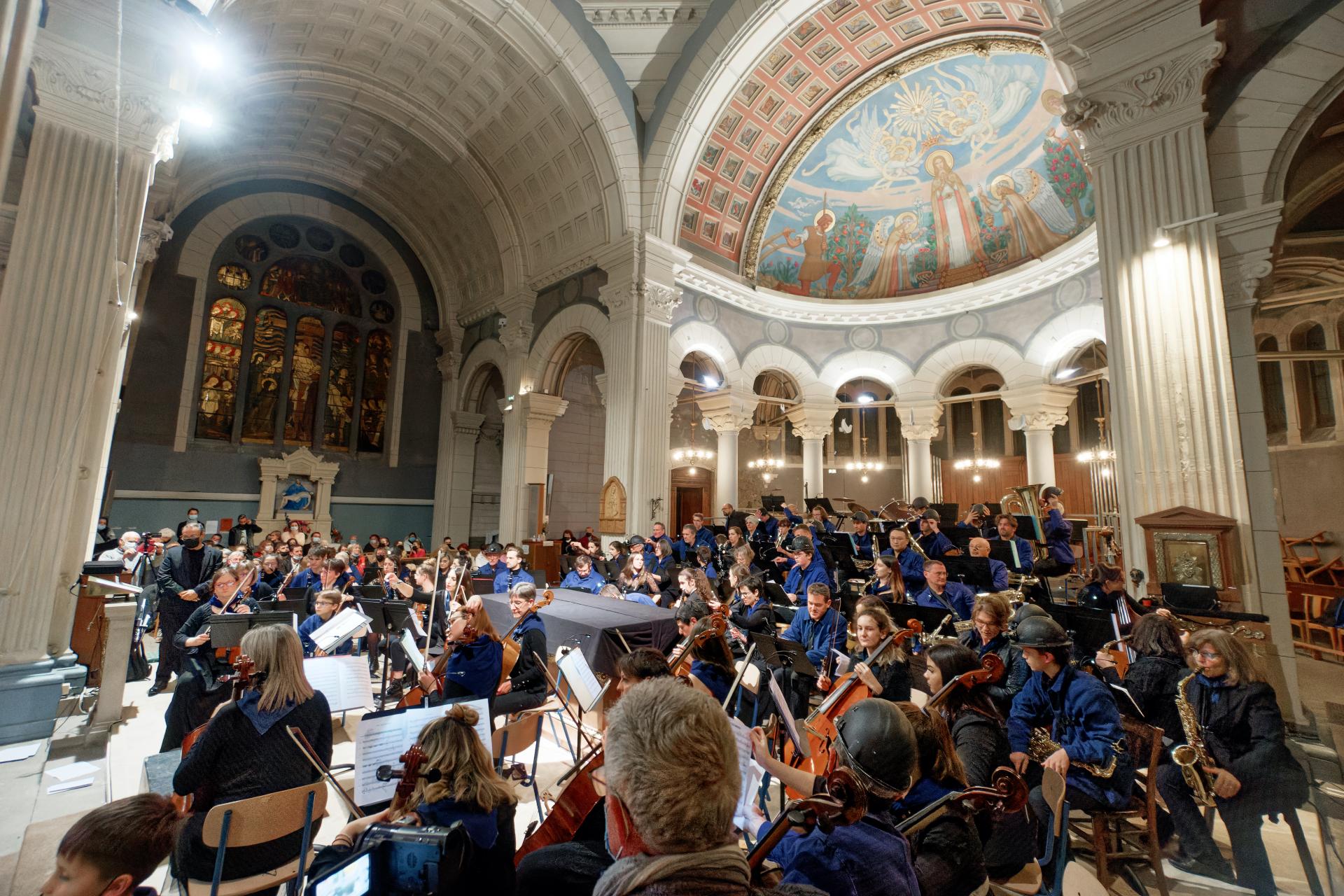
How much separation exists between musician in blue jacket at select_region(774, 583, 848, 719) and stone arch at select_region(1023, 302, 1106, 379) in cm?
1073

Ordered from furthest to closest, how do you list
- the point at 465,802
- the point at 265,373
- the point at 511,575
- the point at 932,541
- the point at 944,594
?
1. the point at 265,373
2. the point at 511,575
3. the point at 932,541
4. the point at 944,594
5. the point at 465,802

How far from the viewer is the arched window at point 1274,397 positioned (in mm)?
10555

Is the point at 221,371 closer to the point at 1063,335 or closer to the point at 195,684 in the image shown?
the point at 195,684

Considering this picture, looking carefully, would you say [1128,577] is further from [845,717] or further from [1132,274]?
[845,717]

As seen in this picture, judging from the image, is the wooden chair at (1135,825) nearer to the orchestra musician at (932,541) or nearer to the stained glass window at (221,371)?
the orchestra musician at (932,541)

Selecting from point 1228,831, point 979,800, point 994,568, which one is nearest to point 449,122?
point 994,568

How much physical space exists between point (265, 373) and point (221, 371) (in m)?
0.93

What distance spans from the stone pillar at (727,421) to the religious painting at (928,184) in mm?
3165

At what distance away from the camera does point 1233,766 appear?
10.5 ft

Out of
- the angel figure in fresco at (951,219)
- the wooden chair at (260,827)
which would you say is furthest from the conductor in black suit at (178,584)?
the angel figure in fresco at (951,219)

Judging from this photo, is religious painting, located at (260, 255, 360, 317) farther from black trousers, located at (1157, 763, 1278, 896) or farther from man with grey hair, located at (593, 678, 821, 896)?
black trousers, located at (1157, 763, 1278, 896)

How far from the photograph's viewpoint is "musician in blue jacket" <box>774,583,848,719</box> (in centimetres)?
487

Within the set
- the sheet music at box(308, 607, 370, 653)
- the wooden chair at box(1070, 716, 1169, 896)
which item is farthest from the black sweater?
the wooden chair at box(1070, 716, 1169, 896)

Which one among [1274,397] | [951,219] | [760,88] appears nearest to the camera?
[1274,397]
